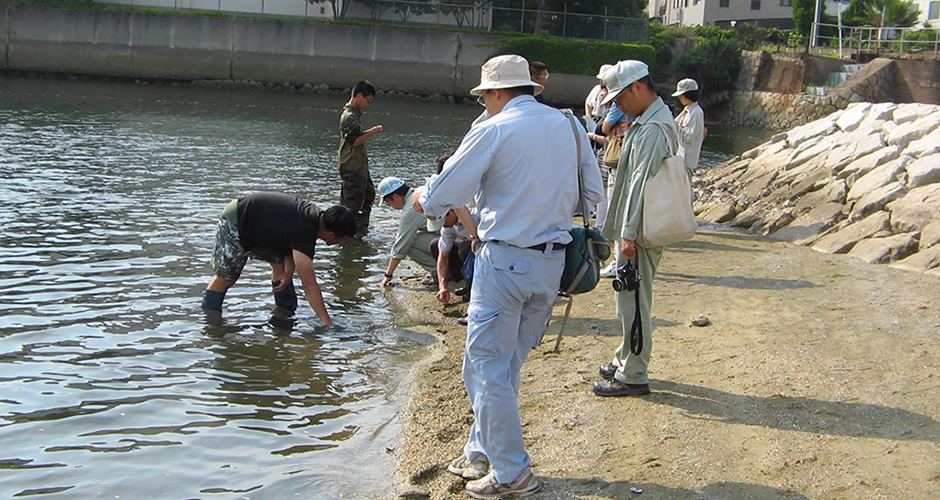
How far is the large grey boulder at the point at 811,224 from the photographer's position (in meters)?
12.2

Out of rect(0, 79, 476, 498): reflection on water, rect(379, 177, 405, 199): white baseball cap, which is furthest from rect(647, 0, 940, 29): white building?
rect(379, 177, 405, 199): white baseball cap

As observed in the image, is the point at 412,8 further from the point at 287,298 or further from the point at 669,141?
the point at 669,141

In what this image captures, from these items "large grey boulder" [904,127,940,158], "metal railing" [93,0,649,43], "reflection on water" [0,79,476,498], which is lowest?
"reflection on water" [0,79,476,498]

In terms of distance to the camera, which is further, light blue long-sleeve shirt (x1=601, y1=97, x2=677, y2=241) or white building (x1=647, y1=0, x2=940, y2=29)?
white building (x1=647, y1=0, x2=940, y2=29)

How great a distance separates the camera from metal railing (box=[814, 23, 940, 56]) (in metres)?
41.6

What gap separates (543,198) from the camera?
4.76 meters

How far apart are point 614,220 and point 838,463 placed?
1988mm

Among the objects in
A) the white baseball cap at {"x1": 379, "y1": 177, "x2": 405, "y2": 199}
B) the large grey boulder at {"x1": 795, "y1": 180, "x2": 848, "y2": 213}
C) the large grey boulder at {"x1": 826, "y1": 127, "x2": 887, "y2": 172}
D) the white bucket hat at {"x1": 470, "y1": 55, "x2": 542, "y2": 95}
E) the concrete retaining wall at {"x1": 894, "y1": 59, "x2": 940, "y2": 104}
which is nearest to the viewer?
the white bucket hat at {"x1": 470, "y1": 55, "x2": 542, "y2": 95}

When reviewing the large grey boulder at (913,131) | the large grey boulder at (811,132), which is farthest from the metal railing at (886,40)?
the large grey boulder at (913,131)

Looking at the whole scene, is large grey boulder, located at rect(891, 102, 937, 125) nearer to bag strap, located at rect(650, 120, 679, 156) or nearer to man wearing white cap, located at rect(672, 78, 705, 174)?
man wearing white cap, located at rect(672, 78, 705, 174)

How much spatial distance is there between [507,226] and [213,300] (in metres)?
4.63

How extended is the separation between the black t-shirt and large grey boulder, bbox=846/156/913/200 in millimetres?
7961

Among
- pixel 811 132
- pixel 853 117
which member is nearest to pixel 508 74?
pixel 853 117

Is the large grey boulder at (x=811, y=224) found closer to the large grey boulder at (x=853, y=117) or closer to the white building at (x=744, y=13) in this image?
the large grey boulder at (x=853, y=117)
